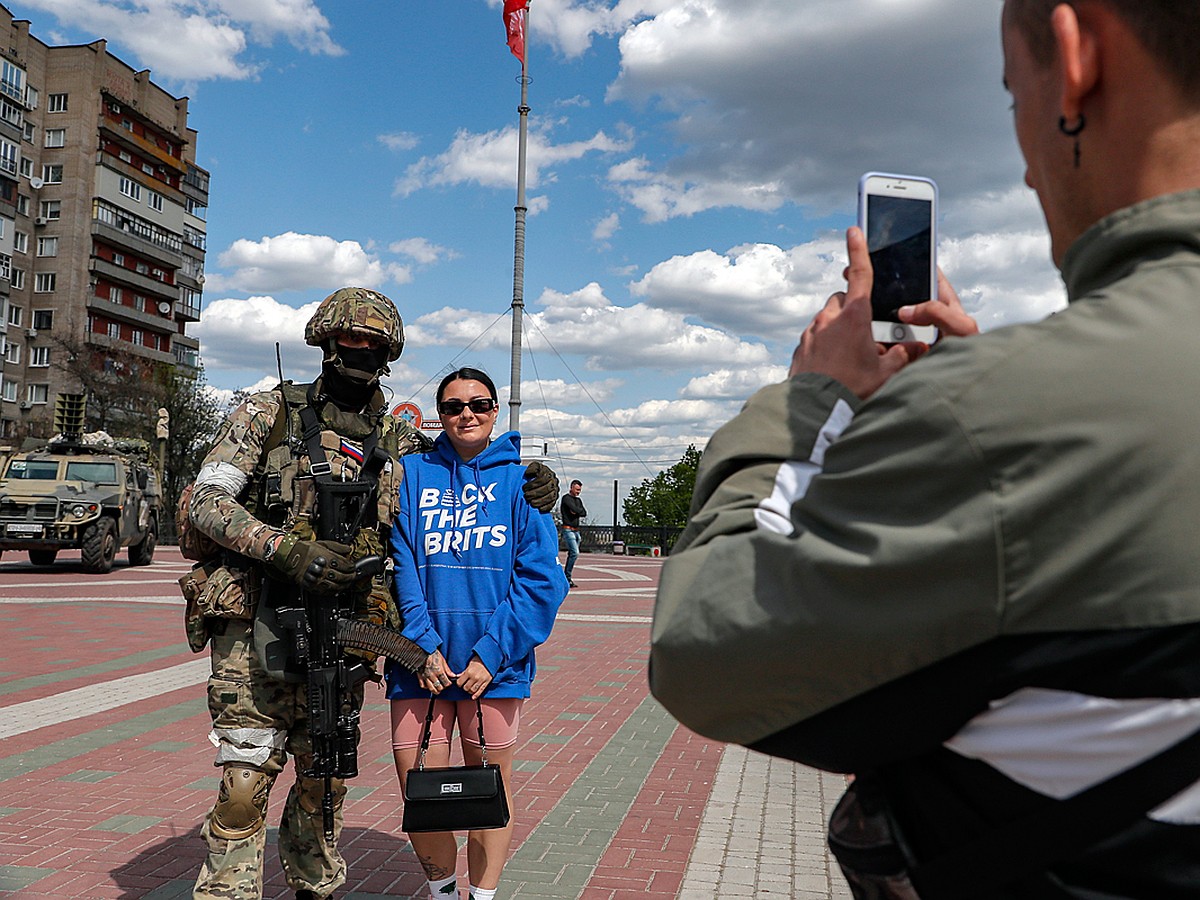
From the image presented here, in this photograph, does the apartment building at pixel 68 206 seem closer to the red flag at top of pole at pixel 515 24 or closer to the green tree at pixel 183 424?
the green tree at pixel 183 424

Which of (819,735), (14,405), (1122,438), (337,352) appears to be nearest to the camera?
(1122,438)

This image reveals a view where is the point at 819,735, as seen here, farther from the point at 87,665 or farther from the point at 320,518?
the point at 87,665

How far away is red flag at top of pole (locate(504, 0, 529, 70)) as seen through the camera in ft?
78.9

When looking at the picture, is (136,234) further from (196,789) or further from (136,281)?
(196,789)

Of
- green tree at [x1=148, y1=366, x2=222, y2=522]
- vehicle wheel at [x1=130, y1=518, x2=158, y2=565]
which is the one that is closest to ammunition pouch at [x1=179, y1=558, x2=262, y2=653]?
vehicle wheel at [x1=130, y1=518, x2=158, y2=565]

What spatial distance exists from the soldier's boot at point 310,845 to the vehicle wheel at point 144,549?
744 inches

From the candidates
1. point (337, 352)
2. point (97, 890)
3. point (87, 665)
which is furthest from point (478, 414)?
point (87, 665)

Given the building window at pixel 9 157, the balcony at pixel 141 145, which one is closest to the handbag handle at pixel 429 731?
the building window at pixel 9 157

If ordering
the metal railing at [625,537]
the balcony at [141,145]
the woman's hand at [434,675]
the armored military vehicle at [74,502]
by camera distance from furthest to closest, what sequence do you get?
the balcony at [141,145], the metal railing at [625,537], the armored military vehicle at [74,502], the woman's hand at [434,675]

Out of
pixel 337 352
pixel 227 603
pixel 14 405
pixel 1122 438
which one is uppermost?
pixel 14 405

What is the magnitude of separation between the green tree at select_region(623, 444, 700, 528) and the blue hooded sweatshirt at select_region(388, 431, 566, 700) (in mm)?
62926

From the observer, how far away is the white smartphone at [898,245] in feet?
3.97

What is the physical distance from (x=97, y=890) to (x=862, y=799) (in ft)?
13.8

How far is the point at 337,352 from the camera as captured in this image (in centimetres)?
394
